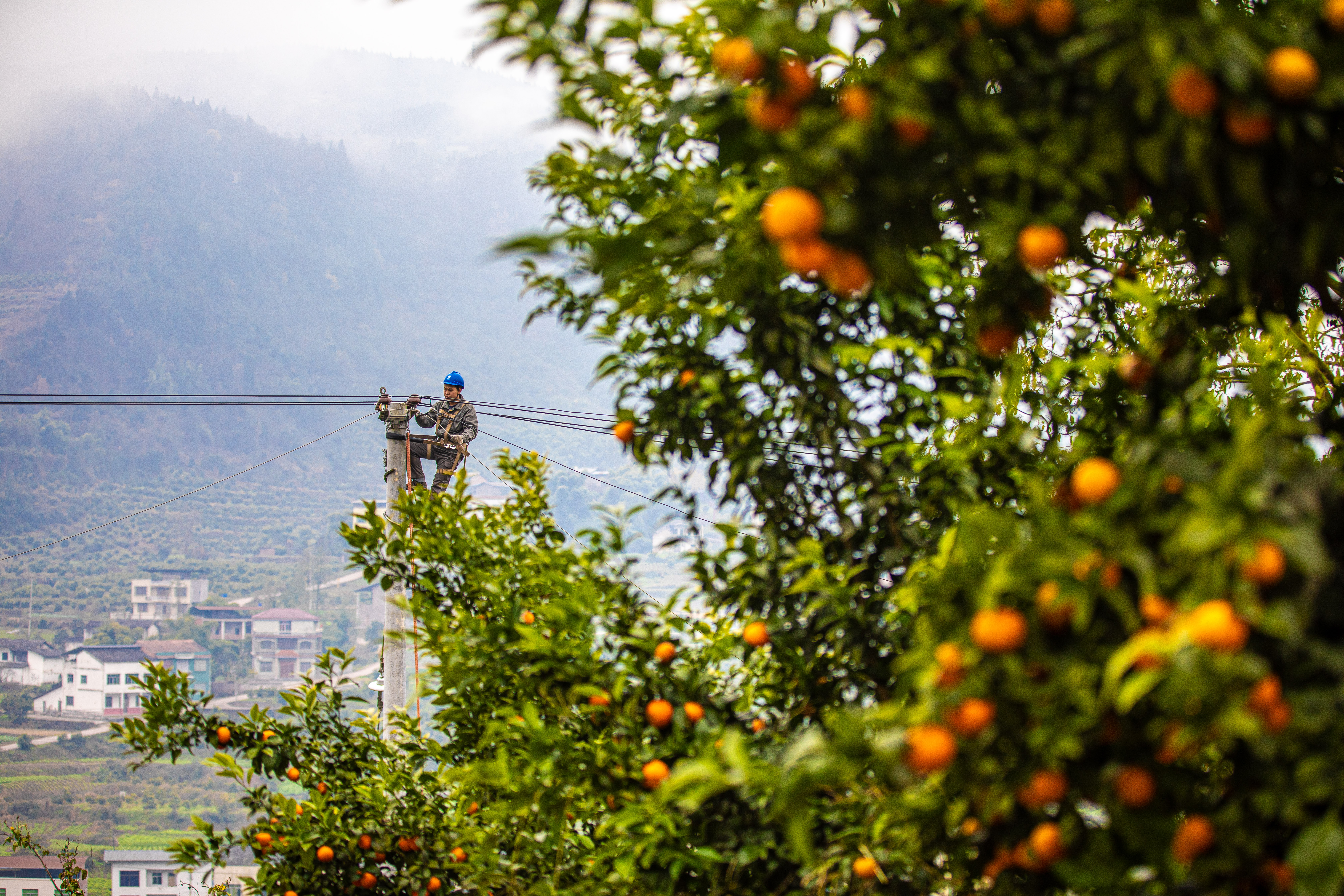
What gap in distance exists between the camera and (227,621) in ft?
161

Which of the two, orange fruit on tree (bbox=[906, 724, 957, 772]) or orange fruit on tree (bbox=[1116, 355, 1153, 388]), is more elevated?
orange fruit on tree (bbox=[1116, 355, 1153, 388])

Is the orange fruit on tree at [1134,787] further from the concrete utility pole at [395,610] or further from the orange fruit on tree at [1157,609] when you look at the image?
the concrete utility pole at [395,610]

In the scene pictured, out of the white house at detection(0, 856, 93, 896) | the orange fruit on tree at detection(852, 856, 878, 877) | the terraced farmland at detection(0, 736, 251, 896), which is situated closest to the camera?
the orange fruit on tree at detection(852, 856, 878, 877)

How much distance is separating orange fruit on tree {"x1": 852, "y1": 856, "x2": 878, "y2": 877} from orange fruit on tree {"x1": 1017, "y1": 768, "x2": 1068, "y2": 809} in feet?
1.17

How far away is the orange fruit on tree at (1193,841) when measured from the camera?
2.25 feet

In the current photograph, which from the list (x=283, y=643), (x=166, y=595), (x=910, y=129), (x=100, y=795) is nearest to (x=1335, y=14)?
(x=910, y=129)

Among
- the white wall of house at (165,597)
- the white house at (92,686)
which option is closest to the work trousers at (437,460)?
the white house at (92,686)

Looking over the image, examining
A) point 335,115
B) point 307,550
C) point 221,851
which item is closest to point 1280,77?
point 221,851

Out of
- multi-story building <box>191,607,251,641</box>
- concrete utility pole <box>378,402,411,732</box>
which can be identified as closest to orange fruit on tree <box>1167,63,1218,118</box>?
concrete utility pole <box>378,402,411,732</box>

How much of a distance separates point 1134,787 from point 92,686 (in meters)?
48.0

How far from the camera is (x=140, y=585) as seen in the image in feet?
177

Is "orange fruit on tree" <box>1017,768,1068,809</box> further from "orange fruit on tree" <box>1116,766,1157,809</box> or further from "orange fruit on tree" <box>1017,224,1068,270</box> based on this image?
"orange fruit on tree" <box>1017,224,1068,270</box>

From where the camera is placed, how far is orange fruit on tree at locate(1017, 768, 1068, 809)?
686 millimetres

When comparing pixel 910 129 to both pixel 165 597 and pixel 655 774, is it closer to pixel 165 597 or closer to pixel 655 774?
pixel 655 774
